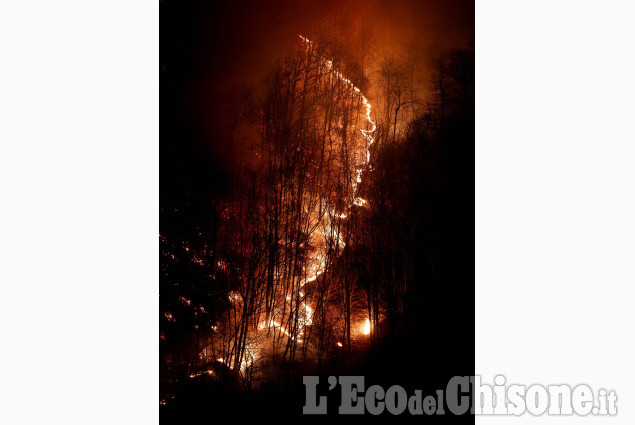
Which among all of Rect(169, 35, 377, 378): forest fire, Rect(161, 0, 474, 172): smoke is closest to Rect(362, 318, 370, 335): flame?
Rect(169, 35, 377, 378): forest fire

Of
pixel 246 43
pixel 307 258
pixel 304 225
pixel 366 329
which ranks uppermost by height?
pixel 246 43

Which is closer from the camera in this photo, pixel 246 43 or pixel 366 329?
pixel 366 329

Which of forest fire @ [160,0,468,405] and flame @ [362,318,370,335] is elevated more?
forest fire @ [160,0,468,405]

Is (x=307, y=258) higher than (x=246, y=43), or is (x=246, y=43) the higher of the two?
(x=246, y=43)

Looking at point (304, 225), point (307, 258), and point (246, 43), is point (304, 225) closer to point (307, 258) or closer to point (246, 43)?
Answer: point (307, 258)

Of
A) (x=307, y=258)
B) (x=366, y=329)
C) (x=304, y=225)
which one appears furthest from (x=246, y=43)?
(x=366, y=329)

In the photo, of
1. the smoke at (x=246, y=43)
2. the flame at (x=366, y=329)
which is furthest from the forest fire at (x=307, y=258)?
the smoke at (x=246, y=43)

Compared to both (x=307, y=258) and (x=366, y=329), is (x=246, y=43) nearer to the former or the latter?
(x=307, y=258)

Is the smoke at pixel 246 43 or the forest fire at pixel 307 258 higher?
the smoke at pixel 246 43

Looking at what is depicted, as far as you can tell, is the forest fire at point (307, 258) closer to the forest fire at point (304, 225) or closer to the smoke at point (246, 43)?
the forest fire at point (304, 225)

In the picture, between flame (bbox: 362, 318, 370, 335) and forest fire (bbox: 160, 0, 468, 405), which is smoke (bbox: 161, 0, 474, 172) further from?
flame (bbox: 362, 318, 370, 335)

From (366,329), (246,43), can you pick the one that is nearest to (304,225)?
(366,329)
